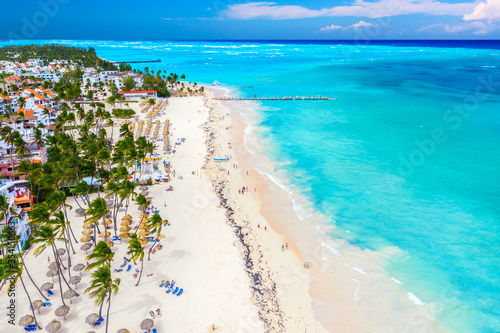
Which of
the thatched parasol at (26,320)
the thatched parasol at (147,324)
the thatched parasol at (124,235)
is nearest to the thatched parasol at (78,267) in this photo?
the thatched parasol at (124,235)

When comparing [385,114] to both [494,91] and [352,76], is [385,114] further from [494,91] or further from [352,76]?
[352,76]

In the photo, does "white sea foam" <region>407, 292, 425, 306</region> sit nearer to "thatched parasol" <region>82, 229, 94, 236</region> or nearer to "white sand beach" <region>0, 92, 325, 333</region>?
"white sand beach" <region>0, 92, 325, 333</region>

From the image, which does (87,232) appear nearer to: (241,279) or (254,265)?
(241,279)

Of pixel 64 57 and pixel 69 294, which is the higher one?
pixel 64 57

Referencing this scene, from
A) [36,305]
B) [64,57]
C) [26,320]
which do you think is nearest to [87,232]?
[36,305]

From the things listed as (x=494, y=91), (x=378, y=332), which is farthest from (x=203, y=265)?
Answer: (x=494, y=91)
